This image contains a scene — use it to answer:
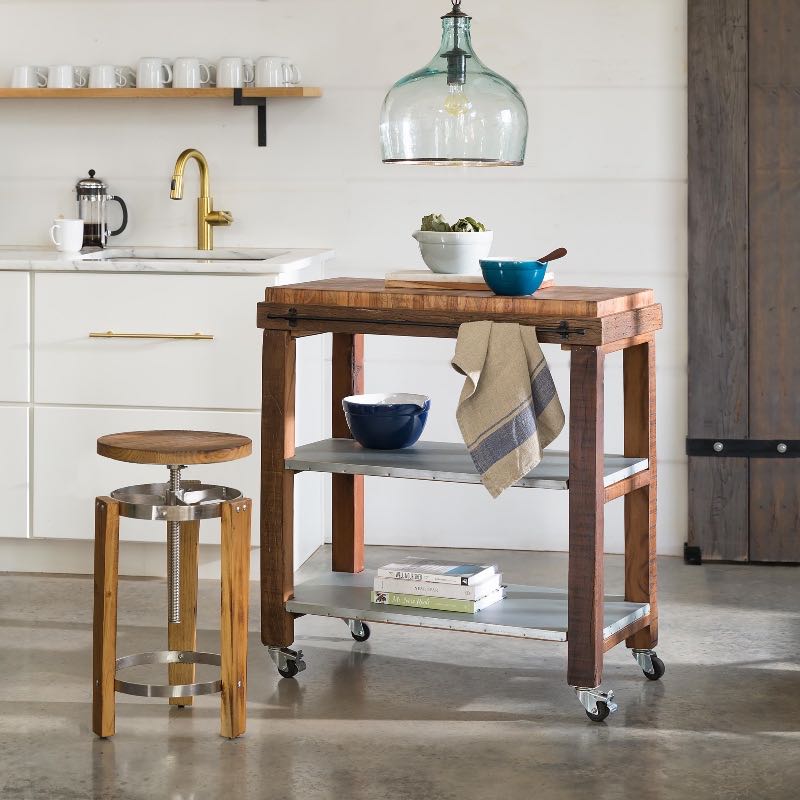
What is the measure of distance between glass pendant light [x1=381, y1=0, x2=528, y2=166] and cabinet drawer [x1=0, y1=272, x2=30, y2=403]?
143cm

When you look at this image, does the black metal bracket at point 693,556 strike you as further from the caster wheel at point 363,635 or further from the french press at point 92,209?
the french press at point 92,209

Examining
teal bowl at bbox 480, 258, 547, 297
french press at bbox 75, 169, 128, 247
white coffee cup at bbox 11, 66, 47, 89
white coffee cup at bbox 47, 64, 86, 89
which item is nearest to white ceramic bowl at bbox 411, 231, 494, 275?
teal bowl at bbox 480, 258, 547, 297

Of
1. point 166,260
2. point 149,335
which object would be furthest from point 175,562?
point 166,260

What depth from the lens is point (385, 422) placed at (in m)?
3.13

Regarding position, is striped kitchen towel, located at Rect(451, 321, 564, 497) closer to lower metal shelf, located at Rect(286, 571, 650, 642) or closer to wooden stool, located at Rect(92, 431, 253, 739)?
lower metal shelf, located at Rect(286, 571, 650, 642)

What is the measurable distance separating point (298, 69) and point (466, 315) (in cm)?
172

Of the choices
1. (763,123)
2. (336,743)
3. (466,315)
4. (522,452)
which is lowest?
(336,743)

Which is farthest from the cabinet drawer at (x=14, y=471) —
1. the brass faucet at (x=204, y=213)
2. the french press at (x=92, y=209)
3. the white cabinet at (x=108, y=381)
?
the brass faucet at (x=204, y=213)

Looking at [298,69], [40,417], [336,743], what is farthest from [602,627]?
[298,69]

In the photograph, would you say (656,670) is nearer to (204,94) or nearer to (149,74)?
(204,94)

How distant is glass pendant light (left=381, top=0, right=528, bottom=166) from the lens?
9.15 ft

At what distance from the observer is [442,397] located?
4.29 m

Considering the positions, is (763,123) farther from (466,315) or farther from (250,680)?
(250,680)

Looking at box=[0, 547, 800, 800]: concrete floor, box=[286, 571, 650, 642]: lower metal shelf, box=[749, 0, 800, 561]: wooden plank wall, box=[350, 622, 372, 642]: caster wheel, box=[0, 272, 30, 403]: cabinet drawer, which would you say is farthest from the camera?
box=[749, 0, 800, 561]: wooden plank wall
